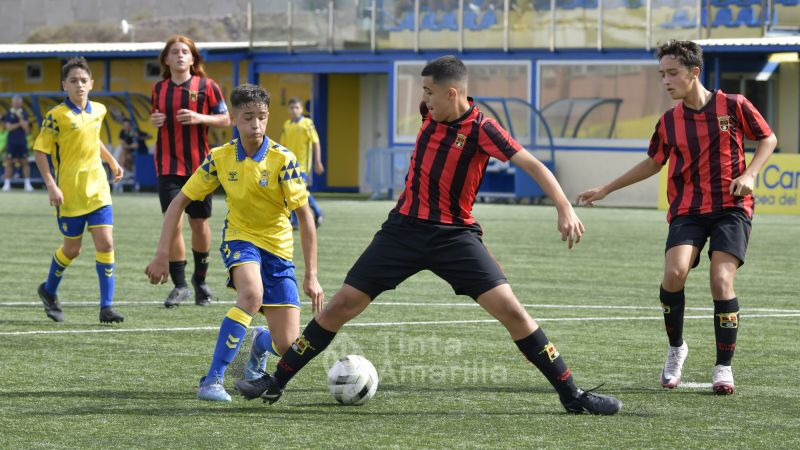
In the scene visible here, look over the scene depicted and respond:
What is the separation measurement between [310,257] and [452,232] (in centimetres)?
80

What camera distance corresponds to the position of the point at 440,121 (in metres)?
6.20

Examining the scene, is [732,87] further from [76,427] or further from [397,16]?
[76,427]

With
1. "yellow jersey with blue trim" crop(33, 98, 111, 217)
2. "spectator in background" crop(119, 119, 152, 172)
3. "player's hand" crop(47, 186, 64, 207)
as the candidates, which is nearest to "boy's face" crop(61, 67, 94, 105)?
"yellow jersey with blue trim" crop(33, 98, 111, 217)

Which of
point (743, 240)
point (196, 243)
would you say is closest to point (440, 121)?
point (743, 240)

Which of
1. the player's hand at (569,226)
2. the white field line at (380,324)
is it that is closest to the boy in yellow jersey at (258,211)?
the player's hand at (569,226)

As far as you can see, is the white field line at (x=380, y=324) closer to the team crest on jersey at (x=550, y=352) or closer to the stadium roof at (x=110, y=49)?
the team crest on jersey at (x=550, y=352)

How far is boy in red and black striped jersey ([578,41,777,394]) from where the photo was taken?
7.04m

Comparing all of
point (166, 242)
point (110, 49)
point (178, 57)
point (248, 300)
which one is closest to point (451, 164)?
point (248, 300)

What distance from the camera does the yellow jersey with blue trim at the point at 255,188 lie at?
22.4ft

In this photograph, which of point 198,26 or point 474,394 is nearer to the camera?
point 474,394

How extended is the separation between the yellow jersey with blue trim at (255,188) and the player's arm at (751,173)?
7.00 ft

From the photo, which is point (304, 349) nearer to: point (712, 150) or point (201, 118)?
point (712, 150)

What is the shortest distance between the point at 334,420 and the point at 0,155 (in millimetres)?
29509

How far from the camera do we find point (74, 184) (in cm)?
958
